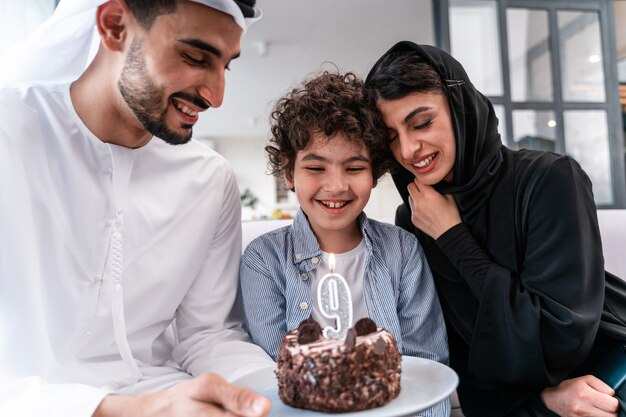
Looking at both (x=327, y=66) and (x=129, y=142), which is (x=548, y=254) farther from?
(x=327, y=66)

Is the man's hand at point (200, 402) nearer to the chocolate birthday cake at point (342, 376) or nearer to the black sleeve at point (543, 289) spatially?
the chocolate birthday cake at point (342, 376)

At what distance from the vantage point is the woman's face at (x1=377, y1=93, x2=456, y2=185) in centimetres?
162

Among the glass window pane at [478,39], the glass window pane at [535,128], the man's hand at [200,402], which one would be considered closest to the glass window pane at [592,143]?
the glass window pane at [535,128]

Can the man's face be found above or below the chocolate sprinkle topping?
→ above

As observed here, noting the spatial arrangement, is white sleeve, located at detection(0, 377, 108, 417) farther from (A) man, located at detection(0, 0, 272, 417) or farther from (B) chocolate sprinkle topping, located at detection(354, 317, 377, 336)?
(B) chocolate sprinkle topping, located at detection(354, 317, 377, 336)

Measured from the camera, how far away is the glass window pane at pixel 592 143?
469 centimetres

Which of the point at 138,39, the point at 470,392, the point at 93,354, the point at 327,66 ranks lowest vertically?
the point at 470,392

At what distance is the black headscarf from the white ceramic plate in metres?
0.65

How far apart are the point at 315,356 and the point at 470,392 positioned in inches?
36.3

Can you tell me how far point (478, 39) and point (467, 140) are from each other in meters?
3.45

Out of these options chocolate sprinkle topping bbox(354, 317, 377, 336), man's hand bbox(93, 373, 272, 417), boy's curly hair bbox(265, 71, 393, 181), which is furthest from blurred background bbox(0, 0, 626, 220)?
man's hand bbox(93, 373, 272, 417)

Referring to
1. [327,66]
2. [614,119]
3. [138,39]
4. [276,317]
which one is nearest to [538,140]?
[614,119]

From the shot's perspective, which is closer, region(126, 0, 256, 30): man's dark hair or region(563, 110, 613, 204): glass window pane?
region(126, 0, 256, 30): man's dark hair

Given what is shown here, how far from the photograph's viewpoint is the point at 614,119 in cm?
478
